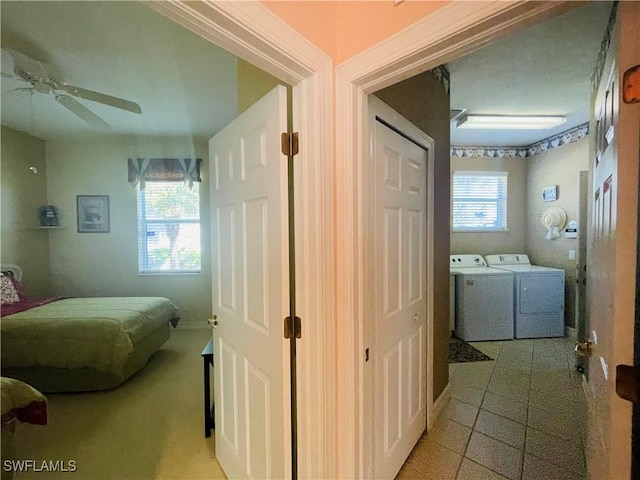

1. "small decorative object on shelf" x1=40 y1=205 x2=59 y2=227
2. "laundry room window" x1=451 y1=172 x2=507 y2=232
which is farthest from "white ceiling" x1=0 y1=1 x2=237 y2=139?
"laundry room window" x1=451 y1=172 x2=507 y2=232

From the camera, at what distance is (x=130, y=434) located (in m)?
2.16

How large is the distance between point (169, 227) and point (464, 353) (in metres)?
4.32

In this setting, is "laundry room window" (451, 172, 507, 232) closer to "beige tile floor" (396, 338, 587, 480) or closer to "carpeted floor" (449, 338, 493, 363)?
"carpeted floor" (449, 338, 493, 363)

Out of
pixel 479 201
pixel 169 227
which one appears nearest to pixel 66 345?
pixel 169 227

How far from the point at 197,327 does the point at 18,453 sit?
2649mm

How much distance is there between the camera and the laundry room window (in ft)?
15.3

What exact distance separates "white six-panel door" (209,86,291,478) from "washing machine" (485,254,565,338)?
12.4 feet

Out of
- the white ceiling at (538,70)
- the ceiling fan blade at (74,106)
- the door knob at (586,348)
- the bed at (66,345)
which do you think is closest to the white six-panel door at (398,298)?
the door knob at (586,348)

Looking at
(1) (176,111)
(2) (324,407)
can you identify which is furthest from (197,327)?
(2) (324,407)

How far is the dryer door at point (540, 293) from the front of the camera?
12.9 feet

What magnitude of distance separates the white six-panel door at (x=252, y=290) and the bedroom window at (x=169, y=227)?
3.10 m

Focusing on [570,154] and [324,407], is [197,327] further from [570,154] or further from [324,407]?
[570,154]

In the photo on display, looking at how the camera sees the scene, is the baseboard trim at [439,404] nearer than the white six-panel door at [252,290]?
No

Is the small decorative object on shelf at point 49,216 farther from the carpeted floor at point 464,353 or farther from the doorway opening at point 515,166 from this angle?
the carpeted floor at point 464,353
